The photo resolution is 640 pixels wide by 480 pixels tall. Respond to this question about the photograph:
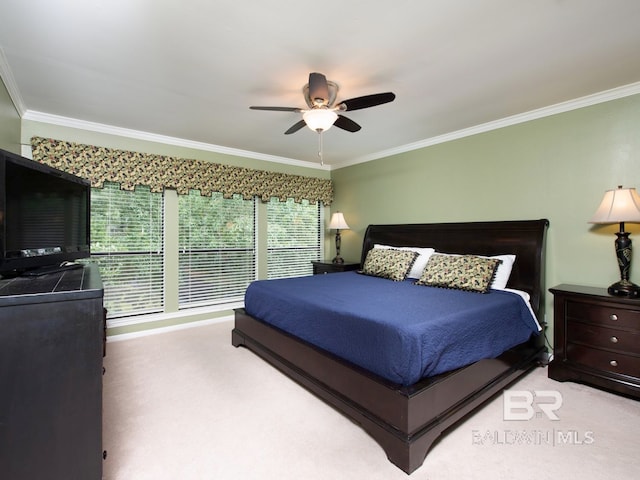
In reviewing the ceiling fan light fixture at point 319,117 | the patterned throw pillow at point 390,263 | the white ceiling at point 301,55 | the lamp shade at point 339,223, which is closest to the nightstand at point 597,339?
the patterned throw pillow at point 390,263

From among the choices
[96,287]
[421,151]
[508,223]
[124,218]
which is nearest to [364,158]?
[421,151]

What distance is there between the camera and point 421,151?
4219 millimetres

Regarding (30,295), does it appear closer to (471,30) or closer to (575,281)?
(471,30)

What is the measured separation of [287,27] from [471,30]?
44.0 inches

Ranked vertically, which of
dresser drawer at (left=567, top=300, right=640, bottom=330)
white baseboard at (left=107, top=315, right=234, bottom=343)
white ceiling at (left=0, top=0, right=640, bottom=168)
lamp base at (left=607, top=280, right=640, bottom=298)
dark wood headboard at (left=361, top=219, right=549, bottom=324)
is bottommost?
white baseboard at (left=107, top=315, right=234, bottom=343)

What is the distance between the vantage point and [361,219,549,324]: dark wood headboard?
3.08 metres

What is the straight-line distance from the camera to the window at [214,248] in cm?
421

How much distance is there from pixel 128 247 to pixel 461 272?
3772mm

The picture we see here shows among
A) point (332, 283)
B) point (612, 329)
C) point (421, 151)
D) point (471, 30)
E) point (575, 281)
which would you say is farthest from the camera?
point (421, 151)

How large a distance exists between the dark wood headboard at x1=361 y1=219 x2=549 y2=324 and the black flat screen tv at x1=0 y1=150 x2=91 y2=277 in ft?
11.7

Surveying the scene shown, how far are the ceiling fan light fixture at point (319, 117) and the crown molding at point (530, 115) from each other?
6.88ft

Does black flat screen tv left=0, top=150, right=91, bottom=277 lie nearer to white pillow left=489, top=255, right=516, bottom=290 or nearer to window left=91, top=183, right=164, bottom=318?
window left=91, top=183, right=164, bottom=318

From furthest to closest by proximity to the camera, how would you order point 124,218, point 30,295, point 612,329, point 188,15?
point 124,218, point 612,329, point 188,15, point 30,295

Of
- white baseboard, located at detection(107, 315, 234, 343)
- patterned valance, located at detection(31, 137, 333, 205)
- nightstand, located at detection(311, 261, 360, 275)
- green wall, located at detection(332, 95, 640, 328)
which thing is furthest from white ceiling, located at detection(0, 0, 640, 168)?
white baseboard, located at detection(107, 315, 234, 343)
